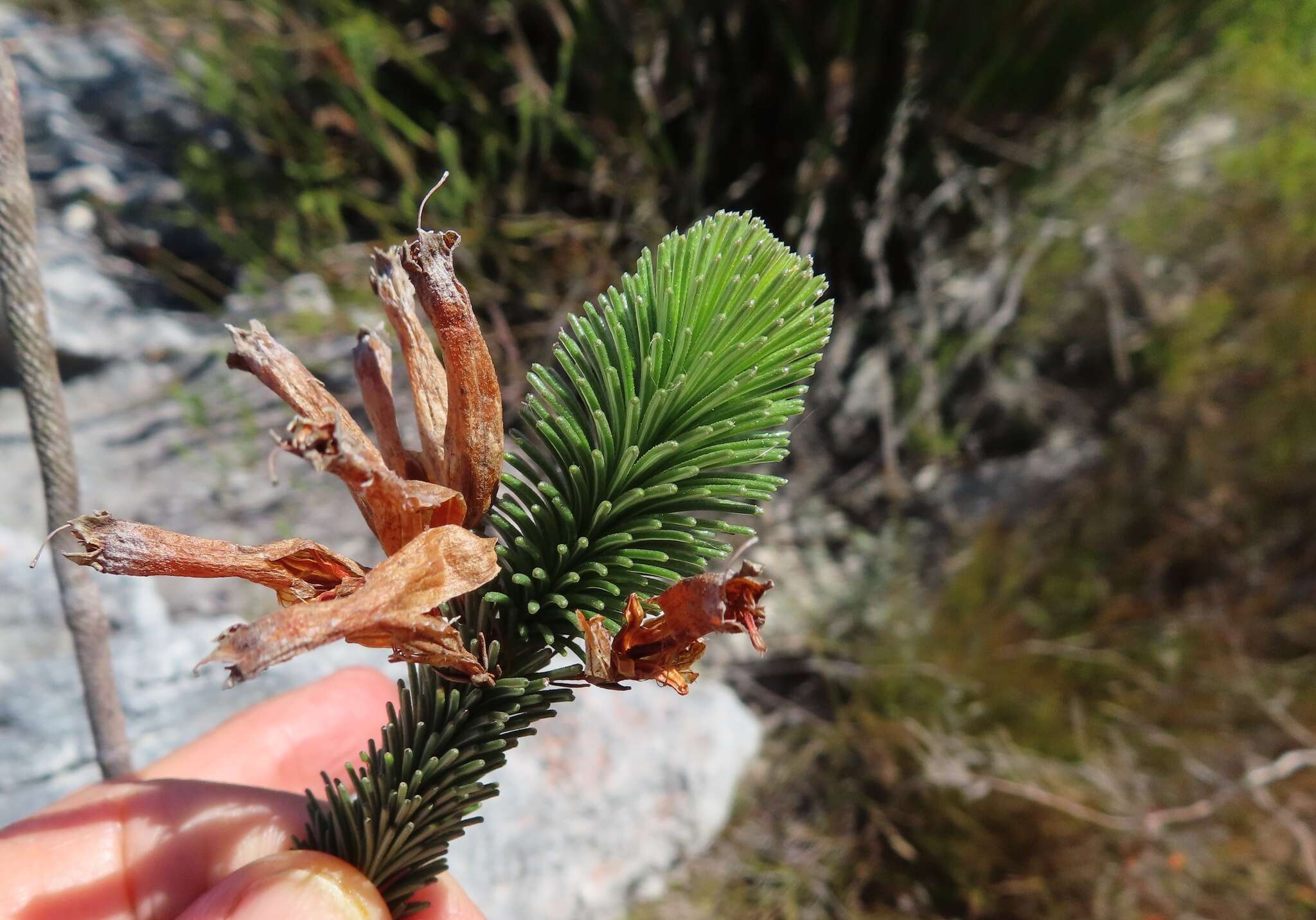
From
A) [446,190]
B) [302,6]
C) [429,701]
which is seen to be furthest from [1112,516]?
Result: [302,6]

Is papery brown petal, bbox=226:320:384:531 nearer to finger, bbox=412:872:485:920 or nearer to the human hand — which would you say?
the human hand

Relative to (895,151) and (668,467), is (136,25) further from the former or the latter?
(668,467)

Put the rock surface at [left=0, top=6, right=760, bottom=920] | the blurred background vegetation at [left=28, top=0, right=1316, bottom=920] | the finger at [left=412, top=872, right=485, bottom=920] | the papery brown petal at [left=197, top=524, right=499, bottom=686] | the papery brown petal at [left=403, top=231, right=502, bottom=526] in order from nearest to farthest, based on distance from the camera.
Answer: the papery brown petal at [left=197, top=524, right=499, bottom=686]
the papery brown petal at [left=403, top=231, right=502, bottom=526]
the finger at [left=412, top=872, right=485, bottom=920]
the rock surface at [left=0, top=6, right=760, bottom=920]
the blurred background vegetation at [left=28, top=0, right=1316, bottom=920]

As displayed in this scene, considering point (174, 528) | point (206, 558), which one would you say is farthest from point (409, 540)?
point (174, 528)

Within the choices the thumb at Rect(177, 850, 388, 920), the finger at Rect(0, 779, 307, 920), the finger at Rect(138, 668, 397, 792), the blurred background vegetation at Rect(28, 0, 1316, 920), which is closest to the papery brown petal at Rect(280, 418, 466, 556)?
the thumb at Rect(177, 850, 388, 920)

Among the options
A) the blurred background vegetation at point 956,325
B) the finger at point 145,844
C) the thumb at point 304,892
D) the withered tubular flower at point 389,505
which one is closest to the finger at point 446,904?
the finger at point 145,844
